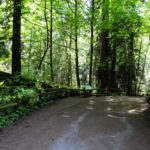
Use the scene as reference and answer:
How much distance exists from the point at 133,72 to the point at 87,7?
389 inches

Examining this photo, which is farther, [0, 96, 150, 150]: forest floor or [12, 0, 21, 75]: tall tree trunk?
[12, 0, 21, 75]: tall tree trunk

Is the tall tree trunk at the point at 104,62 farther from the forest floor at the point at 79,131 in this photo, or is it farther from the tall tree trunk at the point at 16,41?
the forest floor at the point at 79,131

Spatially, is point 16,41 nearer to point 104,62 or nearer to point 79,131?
point 104,62

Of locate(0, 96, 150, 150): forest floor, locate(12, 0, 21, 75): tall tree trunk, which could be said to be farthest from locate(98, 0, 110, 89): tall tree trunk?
locate(0, 96, 150, 150): forest floor

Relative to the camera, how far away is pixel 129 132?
10.7m

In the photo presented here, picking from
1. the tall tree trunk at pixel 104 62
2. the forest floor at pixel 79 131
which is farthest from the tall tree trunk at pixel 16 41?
the tall tree trunk at pixel 104 62

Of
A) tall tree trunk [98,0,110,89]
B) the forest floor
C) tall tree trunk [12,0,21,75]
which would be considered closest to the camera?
the forest floor

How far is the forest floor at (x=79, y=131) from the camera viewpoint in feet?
29.8

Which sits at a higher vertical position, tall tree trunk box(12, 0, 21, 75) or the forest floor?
tall tree trunk box(12, 0, 21, 75)

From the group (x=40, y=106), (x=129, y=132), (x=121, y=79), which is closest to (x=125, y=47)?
(x=121, y=79)

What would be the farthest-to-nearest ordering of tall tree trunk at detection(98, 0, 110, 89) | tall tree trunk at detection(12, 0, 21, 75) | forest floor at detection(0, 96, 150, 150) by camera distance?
tall tree trunk at detection(98, 0, 110, 89)
tall tree trunk at detection(12, 0, 21, 75)
forest floor at detection(0, 96, 150, 150)

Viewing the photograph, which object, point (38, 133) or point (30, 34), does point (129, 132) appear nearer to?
point (38, 133)

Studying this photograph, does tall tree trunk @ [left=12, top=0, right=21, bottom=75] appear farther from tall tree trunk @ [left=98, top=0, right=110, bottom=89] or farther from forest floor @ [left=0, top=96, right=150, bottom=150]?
tall tree trunk @ [left=98, top=0, right=110, bottom=89]

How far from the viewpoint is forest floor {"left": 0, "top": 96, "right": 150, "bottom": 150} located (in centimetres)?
909
